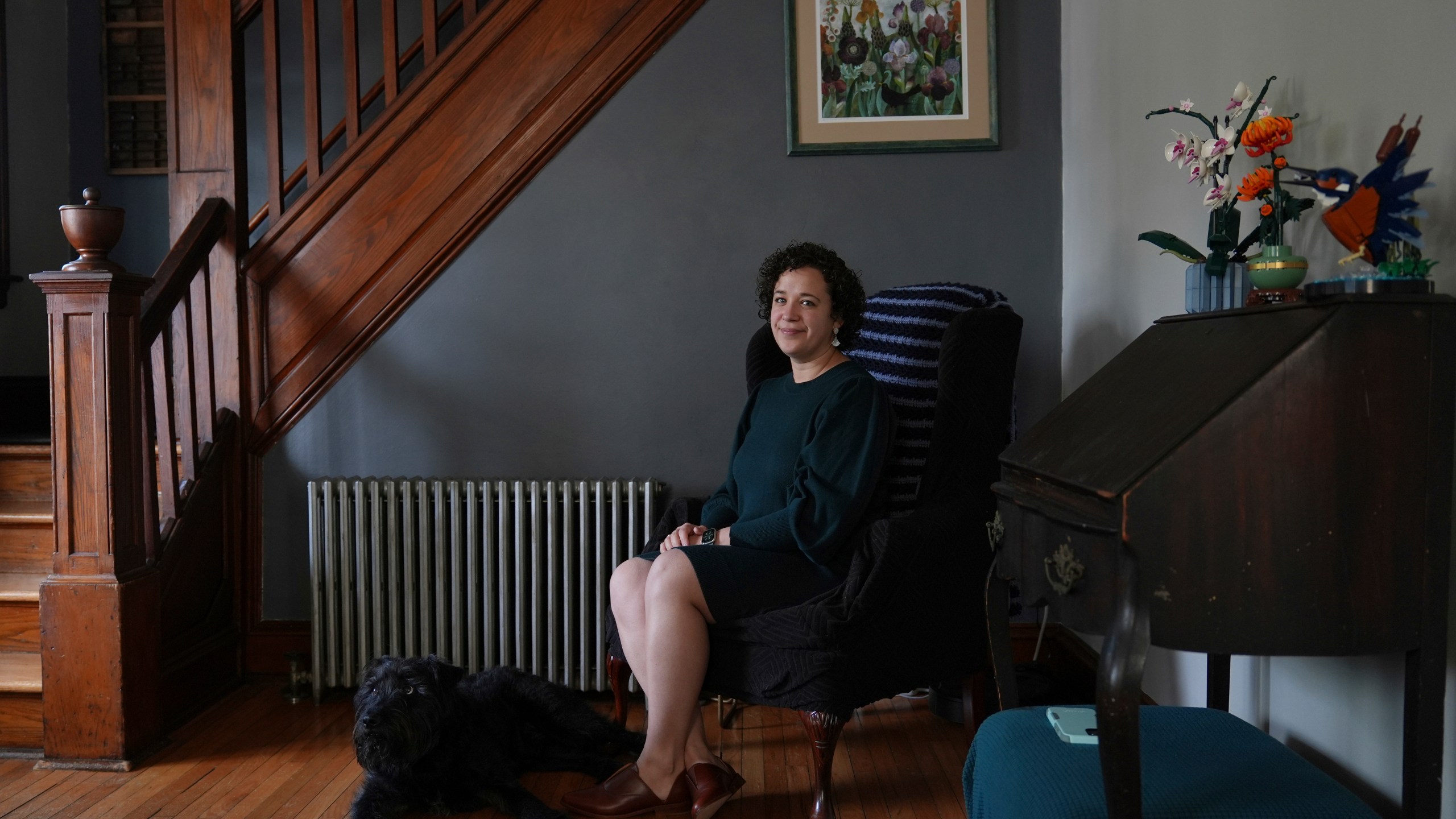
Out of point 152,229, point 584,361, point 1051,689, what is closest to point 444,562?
point 584,361

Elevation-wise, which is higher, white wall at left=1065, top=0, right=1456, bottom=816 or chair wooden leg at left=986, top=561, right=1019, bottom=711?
white wall at left=1065, top=0, right=1456, bottom=816

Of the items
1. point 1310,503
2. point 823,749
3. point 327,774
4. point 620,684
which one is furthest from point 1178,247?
point 327,774

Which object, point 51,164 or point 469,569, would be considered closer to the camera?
point 469,569

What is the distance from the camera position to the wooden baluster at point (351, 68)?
3139 mm

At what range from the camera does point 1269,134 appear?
1559 millimetres

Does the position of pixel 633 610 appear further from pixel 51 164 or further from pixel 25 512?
pixel 51 164

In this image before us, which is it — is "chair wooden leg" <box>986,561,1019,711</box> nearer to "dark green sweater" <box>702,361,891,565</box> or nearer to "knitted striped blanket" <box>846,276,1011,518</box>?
"dark green sweater" <box>702,361,891,565</box>

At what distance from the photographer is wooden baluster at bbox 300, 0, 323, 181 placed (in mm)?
3111

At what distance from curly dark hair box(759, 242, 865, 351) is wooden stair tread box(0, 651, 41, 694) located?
207 cm

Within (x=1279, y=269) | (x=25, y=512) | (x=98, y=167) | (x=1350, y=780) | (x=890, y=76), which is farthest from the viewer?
(x=98, y=167)

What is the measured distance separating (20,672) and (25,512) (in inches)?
22.9

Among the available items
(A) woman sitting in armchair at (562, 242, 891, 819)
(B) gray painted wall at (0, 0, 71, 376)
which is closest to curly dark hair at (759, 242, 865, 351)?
(A) woman sitting in armchair at (562, 242, 891, 819)

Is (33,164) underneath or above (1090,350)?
above

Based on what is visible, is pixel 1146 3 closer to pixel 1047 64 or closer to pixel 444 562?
pixel 1047 64
